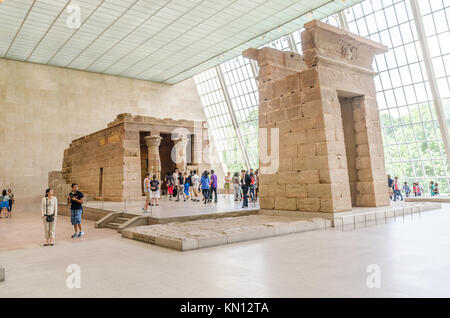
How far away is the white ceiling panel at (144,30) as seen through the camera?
17.3 meters

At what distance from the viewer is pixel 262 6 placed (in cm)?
1797

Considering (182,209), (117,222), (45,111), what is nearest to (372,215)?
(182,209)

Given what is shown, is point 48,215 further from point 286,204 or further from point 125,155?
point 125,155

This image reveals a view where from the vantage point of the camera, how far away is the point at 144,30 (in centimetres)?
2008

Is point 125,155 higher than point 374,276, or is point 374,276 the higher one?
point 125,155

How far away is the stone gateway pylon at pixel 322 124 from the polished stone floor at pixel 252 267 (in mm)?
2257

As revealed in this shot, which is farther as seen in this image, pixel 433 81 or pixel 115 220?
pixel 433 81

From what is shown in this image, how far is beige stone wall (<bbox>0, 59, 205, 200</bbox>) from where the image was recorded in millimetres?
22469

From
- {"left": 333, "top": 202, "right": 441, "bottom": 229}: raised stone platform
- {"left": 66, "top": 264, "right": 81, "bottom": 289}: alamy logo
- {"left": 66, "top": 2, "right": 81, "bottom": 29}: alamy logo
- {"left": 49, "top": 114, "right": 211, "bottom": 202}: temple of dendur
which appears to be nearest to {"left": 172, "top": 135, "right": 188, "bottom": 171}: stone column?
{"left": 49, "top": 114, "right": 211, "bottom": 202}: temple of dendur

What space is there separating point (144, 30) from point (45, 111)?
10401 mm

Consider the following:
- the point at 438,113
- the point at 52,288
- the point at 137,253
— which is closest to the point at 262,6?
the point at 438,113

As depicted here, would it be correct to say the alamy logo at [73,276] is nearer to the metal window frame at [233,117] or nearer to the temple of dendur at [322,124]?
the temple of dendur at [322,124]

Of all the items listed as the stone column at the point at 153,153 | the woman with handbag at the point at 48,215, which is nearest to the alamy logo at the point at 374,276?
the woman with handbag at the point at 48,215
